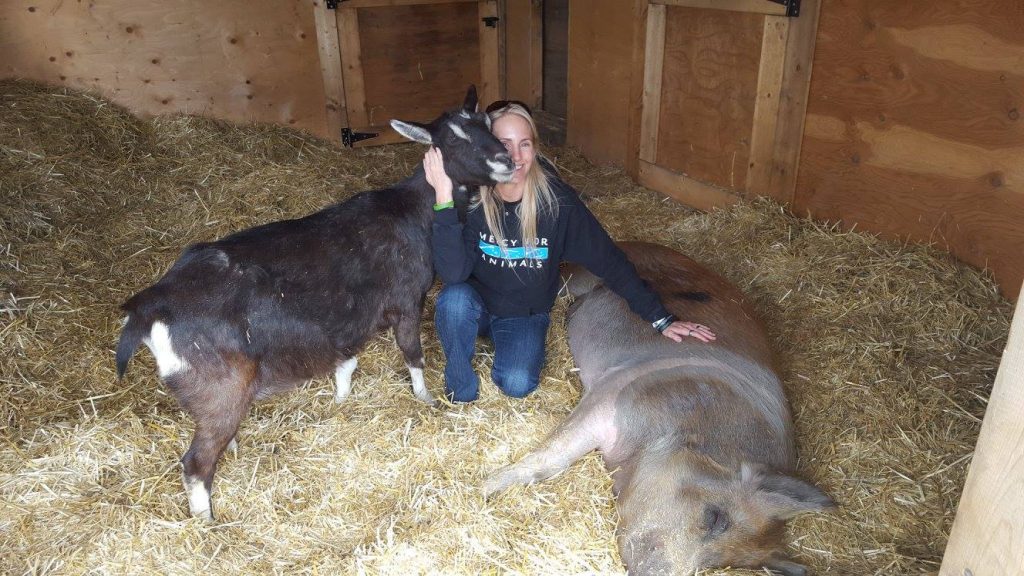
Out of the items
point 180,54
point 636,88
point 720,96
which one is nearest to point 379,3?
point 180,54

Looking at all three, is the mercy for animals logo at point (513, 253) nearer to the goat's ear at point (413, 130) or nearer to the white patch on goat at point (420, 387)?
the goat's ear at point (413, 130)

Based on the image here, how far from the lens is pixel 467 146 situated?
3795 millimetres

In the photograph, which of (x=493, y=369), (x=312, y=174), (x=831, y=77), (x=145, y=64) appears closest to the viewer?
(x=493, y=369)

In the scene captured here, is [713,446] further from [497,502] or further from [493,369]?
[493,369]

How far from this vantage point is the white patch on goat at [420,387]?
4.11m

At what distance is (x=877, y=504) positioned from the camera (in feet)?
11.1

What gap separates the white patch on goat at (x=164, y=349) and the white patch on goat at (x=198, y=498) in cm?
53

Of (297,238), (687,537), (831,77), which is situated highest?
(831,77)

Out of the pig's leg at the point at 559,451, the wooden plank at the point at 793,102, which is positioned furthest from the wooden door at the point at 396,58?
the pig's leg at the point at 559,451

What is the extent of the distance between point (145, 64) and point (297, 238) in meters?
5.01

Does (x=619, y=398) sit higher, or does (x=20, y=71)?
(x=20, y=71)

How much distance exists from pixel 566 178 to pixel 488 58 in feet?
7.28

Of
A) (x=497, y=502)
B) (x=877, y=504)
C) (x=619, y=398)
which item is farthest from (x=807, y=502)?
(x=497, y=502)

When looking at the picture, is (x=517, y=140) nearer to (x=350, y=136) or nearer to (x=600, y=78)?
(x=600, y=78)
